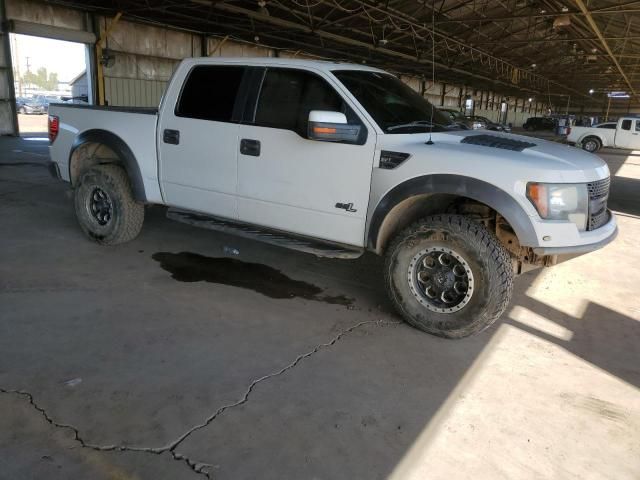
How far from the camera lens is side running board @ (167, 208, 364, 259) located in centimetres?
396

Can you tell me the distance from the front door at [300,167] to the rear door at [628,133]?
81.3ft

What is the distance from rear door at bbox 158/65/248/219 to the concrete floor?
0.80m

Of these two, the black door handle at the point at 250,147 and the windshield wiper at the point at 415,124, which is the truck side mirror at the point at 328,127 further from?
the black door handle at the point at 250,147

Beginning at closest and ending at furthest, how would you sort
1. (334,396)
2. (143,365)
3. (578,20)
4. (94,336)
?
1. (334,396)
2. (143,365)
3. (94,336)
4. (578,20)

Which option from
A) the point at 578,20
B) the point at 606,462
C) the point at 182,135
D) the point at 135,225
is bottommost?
the point at 606,462

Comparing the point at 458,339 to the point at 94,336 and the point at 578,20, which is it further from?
the point at 578,20

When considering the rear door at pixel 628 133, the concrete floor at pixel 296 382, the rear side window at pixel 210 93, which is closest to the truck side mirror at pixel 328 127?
the rear side window at pixel 210 93

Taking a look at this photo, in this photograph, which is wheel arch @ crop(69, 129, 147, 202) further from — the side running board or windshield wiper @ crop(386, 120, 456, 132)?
windshield wiper @ crop(386, 120, 456, 132)

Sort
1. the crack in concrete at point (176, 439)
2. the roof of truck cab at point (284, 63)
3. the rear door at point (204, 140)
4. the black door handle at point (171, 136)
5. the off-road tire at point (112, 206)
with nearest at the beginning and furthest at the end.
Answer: the crack in concrete at point (176, 439), the roof of truck cab at point (284, 63), the rear door at point (204, 140), the black door handle at point (171, 136), the off-road tire at point (112, 206)

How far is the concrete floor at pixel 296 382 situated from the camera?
2387mm

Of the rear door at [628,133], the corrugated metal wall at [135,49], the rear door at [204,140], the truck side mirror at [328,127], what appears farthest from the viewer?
the rear door at [628,133]

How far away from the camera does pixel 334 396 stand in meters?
2.91

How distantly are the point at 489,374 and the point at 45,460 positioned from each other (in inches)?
100

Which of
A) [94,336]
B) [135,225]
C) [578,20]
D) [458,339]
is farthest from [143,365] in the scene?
[578,20]
